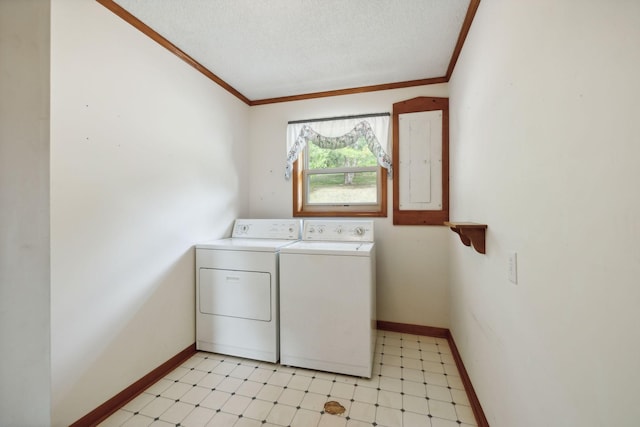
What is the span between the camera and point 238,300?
2.08 metres

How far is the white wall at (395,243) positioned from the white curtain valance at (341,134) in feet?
0.30

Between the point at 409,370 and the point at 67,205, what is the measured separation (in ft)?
7.82

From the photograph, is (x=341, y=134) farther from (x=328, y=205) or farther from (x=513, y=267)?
(x=513, y=267)

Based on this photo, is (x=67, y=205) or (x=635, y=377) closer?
(x=635, y=377)

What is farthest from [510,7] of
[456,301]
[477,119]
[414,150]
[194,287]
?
[194,287]

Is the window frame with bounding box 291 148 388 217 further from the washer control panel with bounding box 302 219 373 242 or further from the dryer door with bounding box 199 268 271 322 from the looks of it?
the dryer door with bounding box 199 268 271 322

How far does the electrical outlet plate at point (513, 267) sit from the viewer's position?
3.31 feet

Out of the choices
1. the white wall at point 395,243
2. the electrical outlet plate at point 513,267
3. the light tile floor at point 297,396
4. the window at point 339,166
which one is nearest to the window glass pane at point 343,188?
the window at point 339,166

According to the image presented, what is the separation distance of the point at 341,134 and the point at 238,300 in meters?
1.86

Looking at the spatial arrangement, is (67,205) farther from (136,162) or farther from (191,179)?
(191,179)

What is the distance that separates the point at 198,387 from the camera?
1.77 metres

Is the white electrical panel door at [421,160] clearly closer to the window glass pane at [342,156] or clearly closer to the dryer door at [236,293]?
the window glass pane at [342,156]

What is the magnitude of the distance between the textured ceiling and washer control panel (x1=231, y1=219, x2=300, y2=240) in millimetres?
1372

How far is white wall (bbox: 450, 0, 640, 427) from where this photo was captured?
53cm
